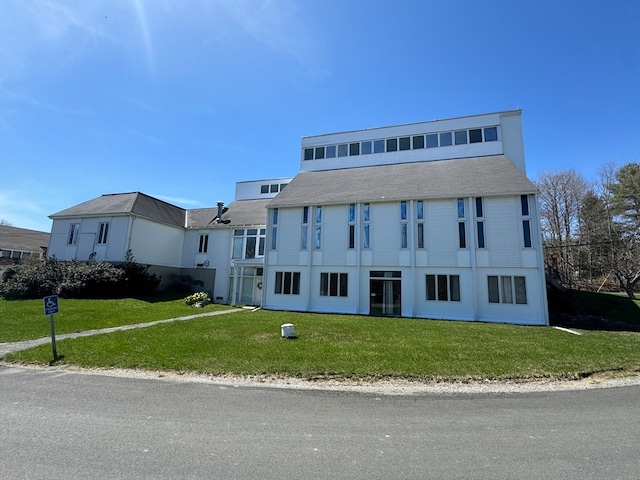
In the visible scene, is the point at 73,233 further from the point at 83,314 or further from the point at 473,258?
the point at 473,258

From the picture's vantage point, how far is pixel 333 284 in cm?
2177

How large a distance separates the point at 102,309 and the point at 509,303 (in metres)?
23.5

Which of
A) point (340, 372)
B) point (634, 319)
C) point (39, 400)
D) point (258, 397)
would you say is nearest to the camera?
point (39, 400)

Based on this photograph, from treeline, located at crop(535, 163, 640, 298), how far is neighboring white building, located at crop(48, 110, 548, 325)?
1071cm

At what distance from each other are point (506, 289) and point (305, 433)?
701 inches

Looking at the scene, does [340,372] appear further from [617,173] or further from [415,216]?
[617,173]

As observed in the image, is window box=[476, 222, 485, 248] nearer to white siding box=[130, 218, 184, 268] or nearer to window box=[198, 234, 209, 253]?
window box=[198, 234, 209, 253]

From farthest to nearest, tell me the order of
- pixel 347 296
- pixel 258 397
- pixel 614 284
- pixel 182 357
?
pixel 614 284 < pixel 347 296 < pixel 182 357 < pixel 258 397

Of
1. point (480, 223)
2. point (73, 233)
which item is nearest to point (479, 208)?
point (480, 223)

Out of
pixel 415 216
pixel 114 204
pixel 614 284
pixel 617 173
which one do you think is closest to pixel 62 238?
pixel 114 204

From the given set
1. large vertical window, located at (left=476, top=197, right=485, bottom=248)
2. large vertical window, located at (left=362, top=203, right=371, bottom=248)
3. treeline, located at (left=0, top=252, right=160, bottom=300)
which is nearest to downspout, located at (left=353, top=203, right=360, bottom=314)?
large vertical window, located at (left=362, top=203, right=371, bottom=248)

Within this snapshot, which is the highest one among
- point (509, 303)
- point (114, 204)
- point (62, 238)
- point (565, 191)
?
point (565, 191)

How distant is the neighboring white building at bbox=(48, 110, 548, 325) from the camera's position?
744 inches

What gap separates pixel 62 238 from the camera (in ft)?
90.9
